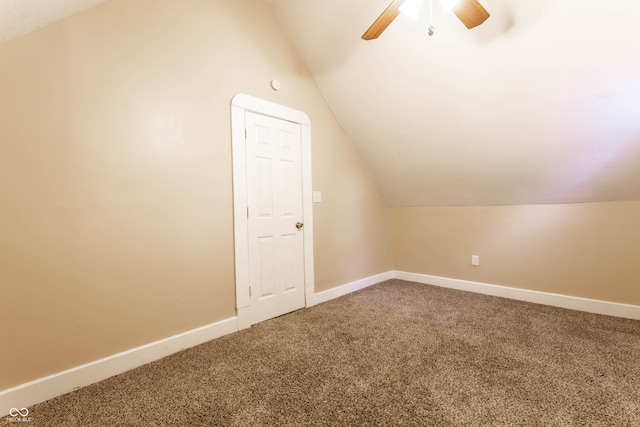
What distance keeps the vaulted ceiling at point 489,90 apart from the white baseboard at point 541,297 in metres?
0.95

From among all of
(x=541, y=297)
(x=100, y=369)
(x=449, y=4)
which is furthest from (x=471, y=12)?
(x=100, y=369)

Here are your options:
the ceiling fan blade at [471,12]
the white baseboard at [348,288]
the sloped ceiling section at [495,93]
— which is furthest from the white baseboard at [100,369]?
the ceiling fan blade at [471,12]

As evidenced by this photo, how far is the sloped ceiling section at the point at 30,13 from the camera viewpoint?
127 centimetres

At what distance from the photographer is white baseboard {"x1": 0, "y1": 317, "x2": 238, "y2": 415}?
152 centimetres

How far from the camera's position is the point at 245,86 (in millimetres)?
2559

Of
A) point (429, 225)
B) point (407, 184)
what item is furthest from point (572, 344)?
point (407, 184)

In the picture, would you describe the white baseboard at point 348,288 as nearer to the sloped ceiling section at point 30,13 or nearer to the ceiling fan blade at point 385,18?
the ceiling fan blade at point 385,18

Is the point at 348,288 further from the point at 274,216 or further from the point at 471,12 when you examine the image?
the point at 471,12

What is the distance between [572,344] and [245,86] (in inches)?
128

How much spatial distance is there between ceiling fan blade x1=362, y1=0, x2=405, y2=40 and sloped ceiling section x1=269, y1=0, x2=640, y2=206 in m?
→ 0.56

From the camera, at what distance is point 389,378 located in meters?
1.69

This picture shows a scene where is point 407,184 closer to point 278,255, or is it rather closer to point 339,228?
point 339,228

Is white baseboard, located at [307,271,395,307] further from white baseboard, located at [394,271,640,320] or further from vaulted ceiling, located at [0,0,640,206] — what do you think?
vaulted ceiling, located at [0,0,640,206]

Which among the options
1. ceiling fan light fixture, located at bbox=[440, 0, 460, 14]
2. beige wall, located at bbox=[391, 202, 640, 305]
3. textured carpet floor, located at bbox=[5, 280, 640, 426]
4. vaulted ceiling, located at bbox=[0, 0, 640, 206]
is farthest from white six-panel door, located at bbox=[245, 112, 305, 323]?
beige wall, located at bbox=[391, 202, 640, 305]
